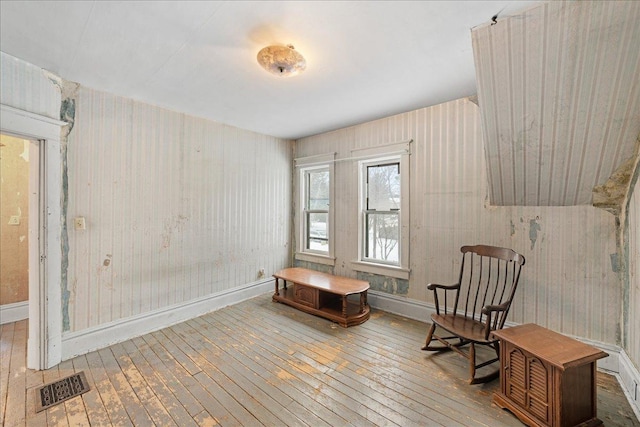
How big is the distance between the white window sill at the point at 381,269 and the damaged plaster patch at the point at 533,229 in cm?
129

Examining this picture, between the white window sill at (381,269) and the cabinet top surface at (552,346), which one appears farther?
the white window sill at (381,269)

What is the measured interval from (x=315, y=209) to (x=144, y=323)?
2.75 meters

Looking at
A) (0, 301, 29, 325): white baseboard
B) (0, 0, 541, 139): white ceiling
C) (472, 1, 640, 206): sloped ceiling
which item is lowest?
(0, 301, 29, 325): white baseboard

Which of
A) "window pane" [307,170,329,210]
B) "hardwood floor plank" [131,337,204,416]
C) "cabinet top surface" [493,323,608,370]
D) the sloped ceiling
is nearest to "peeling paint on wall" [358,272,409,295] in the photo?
"window pane" [307,170,329,210]

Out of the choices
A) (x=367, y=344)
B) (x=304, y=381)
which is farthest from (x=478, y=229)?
(x=304, y=381)

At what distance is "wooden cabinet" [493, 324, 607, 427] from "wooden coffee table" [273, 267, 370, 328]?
1605 mm

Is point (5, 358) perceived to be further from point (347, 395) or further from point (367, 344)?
point (367, 344)

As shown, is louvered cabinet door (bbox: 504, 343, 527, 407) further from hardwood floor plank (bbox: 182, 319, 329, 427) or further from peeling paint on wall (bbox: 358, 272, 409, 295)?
peeling paint on wall (bbox: 358, 272, 409, 295)

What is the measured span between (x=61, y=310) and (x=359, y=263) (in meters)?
3.21

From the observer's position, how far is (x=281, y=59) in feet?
6.39

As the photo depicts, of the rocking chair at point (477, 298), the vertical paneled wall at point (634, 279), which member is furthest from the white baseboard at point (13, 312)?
the vertical paneled wall at point (634, 279)

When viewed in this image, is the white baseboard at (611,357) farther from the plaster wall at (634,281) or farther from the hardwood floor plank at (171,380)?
the hardwood floor plank at (171,380)

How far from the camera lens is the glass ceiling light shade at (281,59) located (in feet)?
6.32

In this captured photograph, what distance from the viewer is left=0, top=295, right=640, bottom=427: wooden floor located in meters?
1.77
